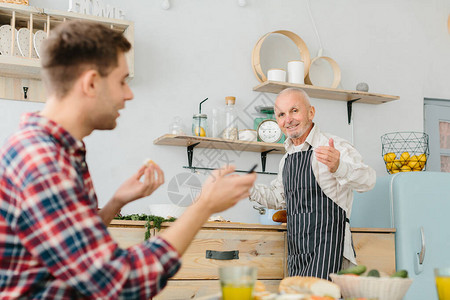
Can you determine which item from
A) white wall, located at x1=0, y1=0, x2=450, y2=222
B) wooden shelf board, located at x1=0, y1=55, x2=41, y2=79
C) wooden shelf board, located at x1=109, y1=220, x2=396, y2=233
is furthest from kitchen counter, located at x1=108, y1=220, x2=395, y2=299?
wooden shelf board, located at x1=0, y1=55, x2=41, y2=79

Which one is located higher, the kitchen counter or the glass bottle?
the glass bottle

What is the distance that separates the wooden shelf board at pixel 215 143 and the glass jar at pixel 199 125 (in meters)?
0.05

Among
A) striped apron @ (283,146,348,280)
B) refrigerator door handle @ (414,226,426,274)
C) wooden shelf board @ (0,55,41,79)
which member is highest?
wooden shelf board @ (0,55,41,79)

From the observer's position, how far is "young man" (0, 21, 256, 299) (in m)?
0.88

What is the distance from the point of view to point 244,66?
353 cm

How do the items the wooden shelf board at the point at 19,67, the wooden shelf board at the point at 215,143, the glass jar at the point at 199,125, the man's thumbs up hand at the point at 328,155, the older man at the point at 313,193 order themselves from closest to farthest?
the man's thumbs up hand at the point at 328,155 < the older man at the point at 313,193 < the wooden shelf board at the point at 19,67 < the wooden shelf board at the point at 215,143 < the glass jar at the point at 199,125

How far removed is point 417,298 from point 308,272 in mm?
876

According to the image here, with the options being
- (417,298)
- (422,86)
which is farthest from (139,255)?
(422,86)

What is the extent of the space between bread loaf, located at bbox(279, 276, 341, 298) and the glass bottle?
2083 mm

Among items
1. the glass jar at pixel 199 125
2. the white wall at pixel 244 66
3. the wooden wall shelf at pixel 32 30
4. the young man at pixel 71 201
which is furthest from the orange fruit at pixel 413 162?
the young man at pixel 71 201

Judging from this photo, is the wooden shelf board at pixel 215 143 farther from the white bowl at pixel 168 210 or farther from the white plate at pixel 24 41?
the white plate at pixel 24 41

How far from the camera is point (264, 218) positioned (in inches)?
128

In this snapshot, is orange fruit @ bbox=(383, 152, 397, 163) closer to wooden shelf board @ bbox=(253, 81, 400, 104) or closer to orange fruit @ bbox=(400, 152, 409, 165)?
orange fruit @ bbox=(400, 152, 409, 165)

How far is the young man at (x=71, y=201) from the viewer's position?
884mm
